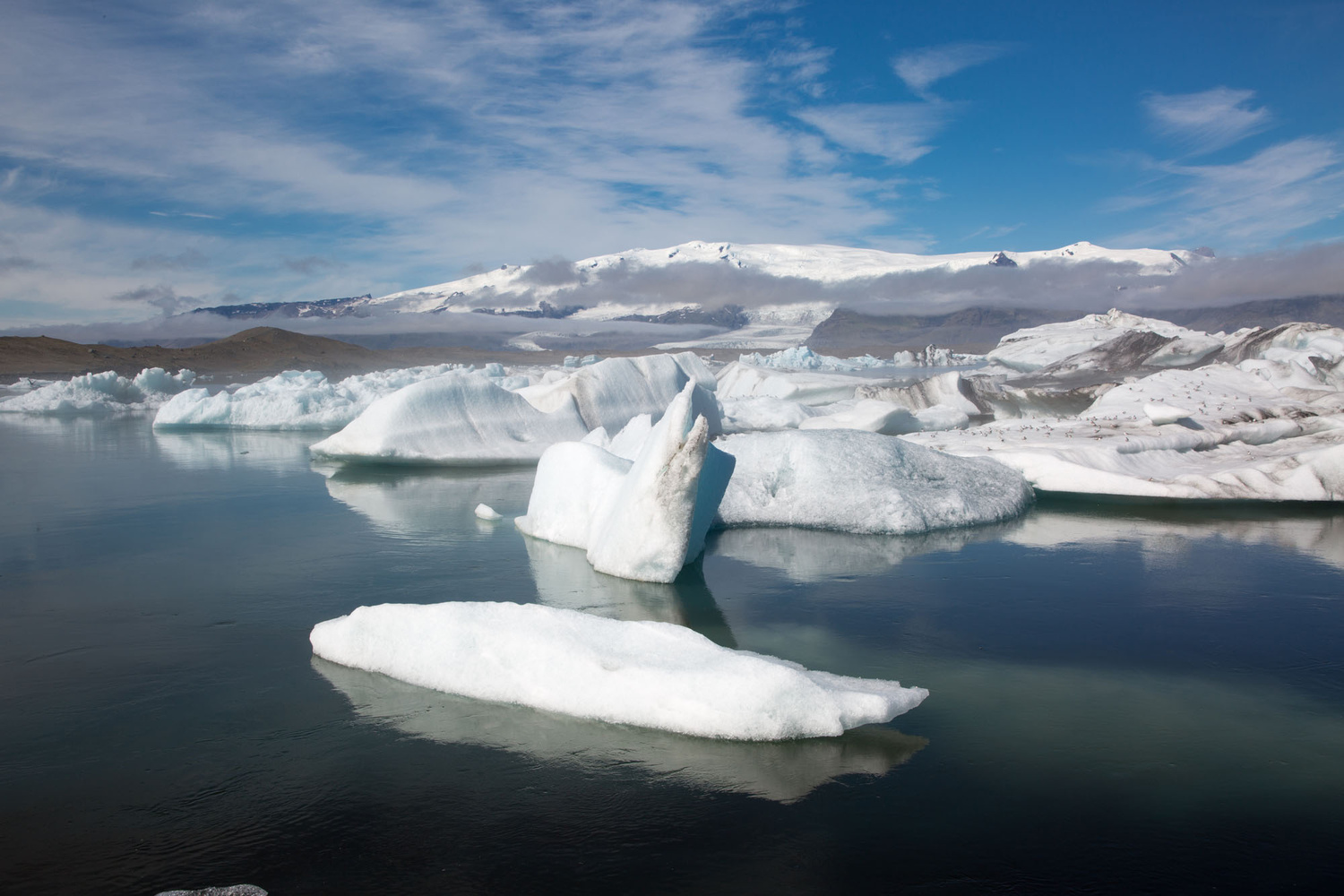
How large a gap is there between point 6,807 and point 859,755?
9.81 ft

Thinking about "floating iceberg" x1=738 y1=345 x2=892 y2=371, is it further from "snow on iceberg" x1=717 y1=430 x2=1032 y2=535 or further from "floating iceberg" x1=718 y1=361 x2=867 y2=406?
"snow on iceberg" x1=717 y1=430 x2=1032 y2=535

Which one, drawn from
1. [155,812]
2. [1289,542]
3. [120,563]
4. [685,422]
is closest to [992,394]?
[1289,542]

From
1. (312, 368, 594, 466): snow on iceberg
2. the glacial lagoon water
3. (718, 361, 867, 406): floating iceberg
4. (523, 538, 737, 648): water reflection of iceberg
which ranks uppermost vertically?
(718, 361, 867, 406): floating iceberg

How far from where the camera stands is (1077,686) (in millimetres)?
4105

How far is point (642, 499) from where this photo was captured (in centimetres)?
568

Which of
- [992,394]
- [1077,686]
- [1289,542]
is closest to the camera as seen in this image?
[1077,686]

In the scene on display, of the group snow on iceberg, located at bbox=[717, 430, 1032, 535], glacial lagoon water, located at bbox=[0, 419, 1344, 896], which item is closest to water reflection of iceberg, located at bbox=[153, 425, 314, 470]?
glacial lagoon water, located at bbox=[0, 419, 1344, 896]

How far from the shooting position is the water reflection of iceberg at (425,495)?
26.3ft

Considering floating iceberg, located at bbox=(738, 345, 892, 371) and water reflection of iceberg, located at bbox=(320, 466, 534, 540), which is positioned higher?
floating iceberg, located at bbox=(738, 345, 892, 371)

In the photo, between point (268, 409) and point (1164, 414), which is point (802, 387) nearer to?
point (1164, 414)

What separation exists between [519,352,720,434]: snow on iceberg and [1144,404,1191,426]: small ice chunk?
5789 mm

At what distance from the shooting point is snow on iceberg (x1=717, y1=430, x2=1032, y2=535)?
7.46 m

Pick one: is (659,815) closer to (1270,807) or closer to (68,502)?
(1270,807)

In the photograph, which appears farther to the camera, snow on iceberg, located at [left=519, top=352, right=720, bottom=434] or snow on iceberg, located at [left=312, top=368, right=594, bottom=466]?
snow on iceberg, located at [left=519, top=352, right=720, bottom=434]
